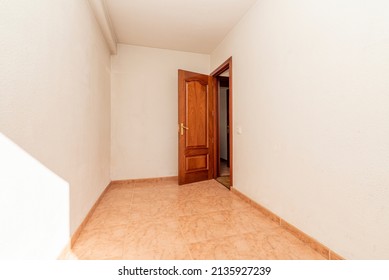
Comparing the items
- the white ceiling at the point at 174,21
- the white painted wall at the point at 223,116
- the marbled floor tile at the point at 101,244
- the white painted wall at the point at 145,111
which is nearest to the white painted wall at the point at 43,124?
the marbled floor tile at the point at 101,244

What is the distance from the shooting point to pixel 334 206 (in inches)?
55.0

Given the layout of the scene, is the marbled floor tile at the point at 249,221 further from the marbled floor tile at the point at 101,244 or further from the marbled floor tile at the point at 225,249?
the marbled floor tile at the point at 101,244

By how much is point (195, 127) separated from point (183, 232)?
80.8 inches

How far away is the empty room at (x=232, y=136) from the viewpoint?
1.10 meters

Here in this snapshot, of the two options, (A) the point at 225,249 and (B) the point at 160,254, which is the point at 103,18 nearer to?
(B) the point at 160,254

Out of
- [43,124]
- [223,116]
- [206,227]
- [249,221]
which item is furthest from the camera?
[223,116]

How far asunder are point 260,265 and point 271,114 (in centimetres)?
147

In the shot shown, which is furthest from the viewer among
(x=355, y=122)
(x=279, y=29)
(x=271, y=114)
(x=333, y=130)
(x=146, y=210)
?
(x=146, y=210)

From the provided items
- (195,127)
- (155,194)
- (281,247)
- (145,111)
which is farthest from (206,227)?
(145,111)

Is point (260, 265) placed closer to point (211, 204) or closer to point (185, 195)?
point (211, 204)

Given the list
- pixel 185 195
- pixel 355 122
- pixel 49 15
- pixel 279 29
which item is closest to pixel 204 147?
pixel 185 195

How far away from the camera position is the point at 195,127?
3.49 meters

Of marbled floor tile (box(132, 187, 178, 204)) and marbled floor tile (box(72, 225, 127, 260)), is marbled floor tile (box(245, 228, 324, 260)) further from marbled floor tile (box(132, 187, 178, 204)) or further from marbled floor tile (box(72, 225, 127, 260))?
marbled floor tile (box(132, 187, 178, 204))

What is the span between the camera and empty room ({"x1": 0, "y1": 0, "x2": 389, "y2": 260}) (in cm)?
110
